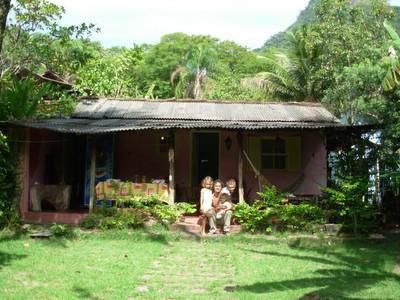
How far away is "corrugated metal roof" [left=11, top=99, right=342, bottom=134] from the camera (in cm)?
1191

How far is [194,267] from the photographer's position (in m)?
8.85

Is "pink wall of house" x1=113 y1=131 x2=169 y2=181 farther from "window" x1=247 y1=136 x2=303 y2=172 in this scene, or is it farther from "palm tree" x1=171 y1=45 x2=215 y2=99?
"palm tree" x1=171 y1=45 x2=215 y2=99

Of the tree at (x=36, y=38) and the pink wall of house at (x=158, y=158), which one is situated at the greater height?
the tree at (x=36, y=38)

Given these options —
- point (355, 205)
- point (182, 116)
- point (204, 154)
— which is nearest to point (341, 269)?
point (355, 205)

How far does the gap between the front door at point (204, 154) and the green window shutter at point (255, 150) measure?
1005 millimetres

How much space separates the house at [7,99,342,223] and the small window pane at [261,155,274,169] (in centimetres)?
1

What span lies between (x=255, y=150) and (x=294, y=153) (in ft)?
3.46

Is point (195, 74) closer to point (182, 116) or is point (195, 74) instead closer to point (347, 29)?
point (347, 29)

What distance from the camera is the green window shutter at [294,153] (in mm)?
14532

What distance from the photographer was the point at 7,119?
1174 centimetres

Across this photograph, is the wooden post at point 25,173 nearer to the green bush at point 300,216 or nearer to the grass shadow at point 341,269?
the grass shadow at point 341,269

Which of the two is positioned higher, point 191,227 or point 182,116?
point 182,116

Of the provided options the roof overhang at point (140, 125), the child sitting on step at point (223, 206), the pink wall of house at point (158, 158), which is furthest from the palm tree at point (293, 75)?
the child sitting on step at point (223, 206)

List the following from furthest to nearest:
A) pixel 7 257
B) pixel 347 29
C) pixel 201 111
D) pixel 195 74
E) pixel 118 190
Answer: pixel 195 74, pixel 347 29, pixel 201 111, pixel 118 190, pixel 7 257
